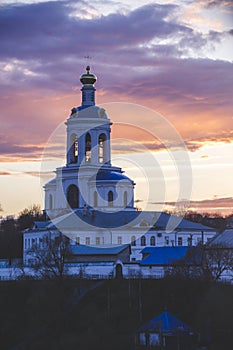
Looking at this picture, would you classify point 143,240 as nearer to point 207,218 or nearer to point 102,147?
point 102,147

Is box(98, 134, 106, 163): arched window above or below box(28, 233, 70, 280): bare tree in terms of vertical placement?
above

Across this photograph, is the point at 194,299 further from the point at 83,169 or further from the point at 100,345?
the point at 83,169

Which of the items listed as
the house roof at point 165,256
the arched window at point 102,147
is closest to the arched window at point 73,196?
the arched window at point 102,147

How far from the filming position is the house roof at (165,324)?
34.0 metres

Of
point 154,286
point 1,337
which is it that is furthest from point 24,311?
point 154,286

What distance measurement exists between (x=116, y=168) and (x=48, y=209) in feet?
14.1

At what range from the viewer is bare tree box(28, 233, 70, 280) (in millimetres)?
41750

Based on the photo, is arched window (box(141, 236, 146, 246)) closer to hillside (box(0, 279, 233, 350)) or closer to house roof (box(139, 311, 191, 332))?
hillside (box(0, 279, 233, 350))

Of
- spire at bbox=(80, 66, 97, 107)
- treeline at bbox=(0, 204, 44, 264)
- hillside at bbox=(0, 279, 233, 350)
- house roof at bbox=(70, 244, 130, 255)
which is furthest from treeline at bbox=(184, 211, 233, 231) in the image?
hillside at bbox=(0, 279, 233, 350)

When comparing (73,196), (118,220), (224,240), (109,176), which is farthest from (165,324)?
(73,196)

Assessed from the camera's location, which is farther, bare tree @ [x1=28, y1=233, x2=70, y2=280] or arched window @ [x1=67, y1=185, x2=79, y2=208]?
arched window @ [x1=67, y1=185, x2=79, y2=208]

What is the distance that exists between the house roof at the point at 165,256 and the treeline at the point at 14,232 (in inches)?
389

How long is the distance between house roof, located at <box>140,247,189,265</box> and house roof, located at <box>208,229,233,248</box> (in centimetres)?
134

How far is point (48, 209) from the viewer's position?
2270 inches
